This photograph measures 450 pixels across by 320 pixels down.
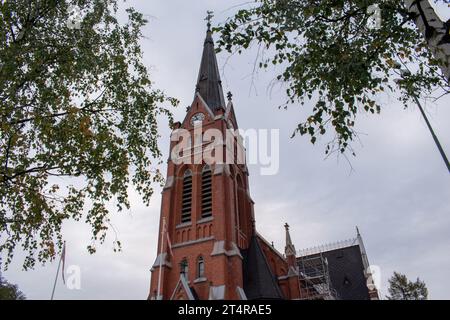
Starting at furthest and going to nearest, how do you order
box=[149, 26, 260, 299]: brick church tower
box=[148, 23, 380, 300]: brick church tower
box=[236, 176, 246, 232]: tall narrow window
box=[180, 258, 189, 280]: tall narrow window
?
1. box=[236, 176, 246, 232]: tall narrow window
2. box=[180, 258, 189, 280]: tall narrow window
3. box=[148, 23, 380, 300]: brick church tower
4. box=[149, 26, 260, 299]: brick church tower

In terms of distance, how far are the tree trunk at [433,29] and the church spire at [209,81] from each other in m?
27.7

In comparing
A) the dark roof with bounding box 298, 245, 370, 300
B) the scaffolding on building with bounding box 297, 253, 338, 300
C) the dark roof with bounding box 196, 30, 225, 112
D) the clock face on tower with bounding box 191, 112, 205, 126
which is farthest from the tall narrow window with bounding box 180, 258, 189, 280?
the dark roof with bounding box 298, 245, 370, 300

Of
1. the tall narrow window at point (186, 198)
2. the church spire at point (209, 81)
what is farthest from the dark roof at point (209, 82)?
the tall narrow window at point (186, 198)

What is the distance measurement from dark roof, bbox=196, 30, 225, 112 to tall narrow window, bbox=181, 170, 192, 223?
25.6 ft

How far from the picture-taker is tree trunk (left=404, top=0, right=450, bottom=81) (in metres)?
4.75

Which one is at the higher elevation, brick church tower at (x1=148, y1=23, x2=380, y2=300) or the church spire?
the church spire

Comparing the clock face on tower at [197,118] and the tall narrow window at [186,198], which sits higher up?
the clock face on tower at [197,118]

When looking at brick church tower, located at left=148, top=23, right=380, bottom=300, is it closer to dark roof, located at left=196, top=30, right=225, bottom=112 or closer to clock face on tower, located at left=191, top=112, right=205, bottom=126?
clock face on tower, located at left=191, top=112, right=205, bottom=126

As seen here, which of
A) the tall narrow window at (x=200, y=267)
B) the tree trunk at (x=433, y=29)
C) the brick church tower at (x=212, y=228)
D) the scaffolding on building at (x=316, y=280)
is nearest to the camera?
the tree trunk at (x=433, y=29)

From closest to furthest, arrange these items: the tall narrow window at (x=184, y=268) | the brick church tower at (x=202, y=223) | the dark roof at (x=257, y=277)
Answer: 1. the brick church tower at (x=202, y=223)
2. the dark roof at (x=257, y=277)
3. the tall narrow window at (x=184, y=268)

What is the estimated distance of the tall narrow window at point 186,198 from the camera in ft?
89.4

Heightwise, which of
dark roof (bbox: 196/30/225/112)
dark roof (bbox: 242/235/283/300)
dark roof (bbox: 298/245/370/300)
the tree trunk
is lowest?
the tree trunk

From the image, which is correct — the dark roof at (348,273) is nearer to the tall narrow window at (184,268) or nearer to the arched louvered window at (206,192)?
the arched louvered window at (206,192)
